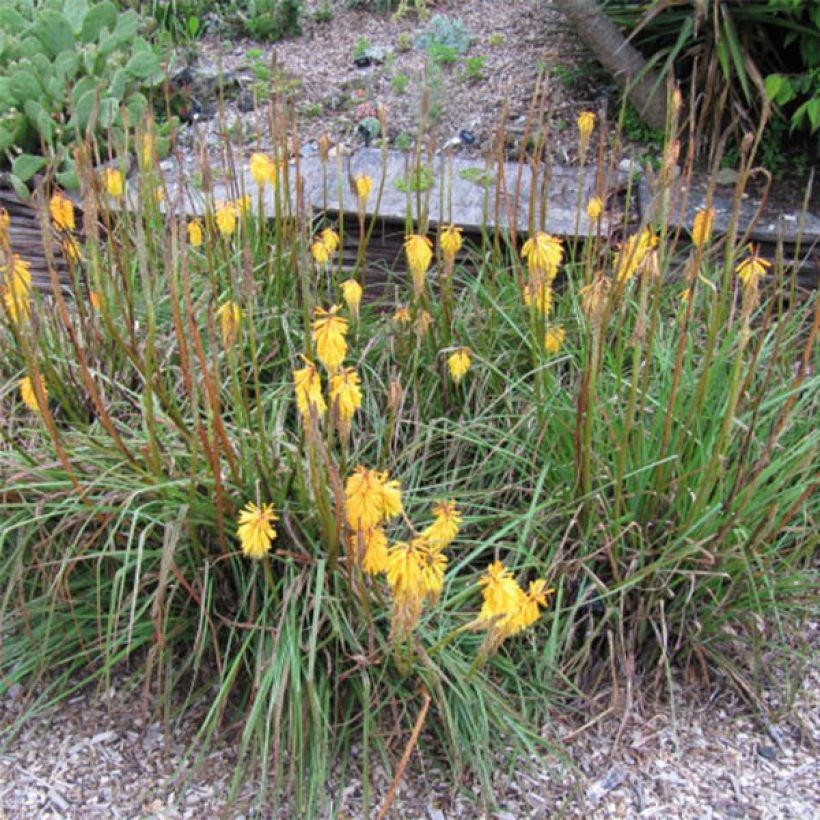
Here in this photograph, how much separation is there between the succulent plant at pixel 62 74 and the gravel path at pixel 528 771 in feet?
8.70

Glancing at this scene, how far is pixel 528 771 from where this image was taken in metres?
2.48

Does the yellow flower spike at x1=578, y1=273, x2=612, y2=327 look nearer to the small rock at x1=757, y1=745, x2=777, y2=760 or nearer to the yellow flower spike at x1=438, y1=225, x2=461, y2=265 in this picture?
the yellow flower spike at x1=438, y1=225, x2=461, y2=265

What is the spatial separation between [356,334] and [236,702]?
1.11 m

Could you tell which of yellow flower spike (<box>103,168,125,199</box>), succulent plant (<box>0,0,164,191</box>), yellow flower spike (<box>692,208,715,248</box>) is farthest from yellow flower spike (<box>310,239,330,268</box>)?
succulent plant (<box>0,0,164,191</box>)

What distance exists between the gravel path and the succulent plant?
104 inches

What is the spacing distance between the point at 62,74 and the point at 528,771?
3756mm

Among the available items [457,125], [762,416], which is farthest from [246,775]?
[457,125]

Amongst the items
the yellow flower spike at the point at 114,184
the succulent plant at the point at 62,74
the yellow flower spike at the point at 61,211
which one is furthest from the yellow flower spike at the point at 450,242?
the succulent plant at the point at 62,74

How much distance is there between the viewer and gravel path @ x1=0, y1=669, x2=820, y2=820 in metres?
2.41

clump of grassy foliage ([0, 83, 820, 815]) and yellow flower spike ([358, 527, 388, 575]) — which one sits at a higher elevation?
yellow flower spike ([358, 527, 388, 575])

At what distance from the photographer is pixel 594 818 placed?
2402 millimetres

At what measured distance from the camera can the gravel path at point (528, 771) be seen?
7.91 ft

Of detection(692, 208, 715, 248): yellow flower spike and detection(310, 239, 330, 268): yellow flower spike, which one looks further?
detection(310, 239, 330, 268): yellow flower spike

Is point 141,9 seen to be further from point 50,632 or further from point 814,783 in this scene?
point 814,783
